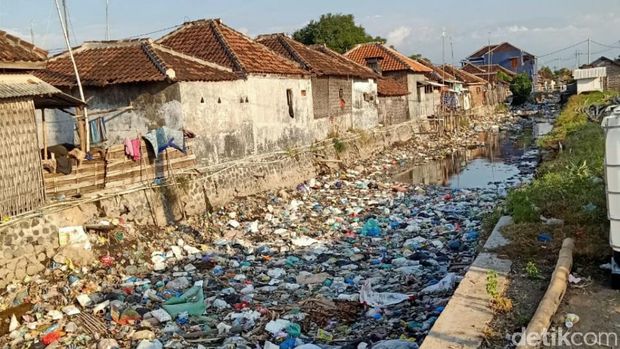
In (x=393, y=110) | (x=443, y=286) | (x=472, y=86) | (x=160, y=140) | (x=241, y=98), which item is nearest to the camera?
(x=443, y=286)

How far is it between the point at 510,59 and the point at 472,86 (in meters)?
22.9

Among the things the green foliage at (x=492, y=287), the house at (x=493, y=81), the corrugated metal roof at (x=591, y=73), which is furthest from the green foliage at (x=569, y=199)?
the house at (x=493, y=81)

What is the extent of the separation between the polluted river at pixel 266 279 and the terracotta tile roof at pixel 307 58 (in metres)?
7.20

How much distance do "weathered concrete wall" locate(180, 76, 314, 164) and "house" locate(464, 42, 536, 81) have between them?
51.5 meters

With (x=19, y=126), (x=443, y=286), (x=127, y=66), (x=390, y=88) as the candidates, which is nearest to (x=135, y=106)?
(x=127, y=66)

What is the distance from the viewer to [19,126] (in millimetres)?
8672

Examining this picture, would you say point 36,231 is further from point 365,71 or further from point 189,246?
point 365,71

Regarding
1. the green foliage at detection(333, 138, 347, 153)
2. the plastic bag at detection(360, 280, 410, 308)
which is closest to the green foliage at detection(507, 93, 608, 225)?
the plastic bag at detection(360, 280, 410, 308)

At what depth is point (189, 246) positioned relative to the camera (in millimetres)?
10117

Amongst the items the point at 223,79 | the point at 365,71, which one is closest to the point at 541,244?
the point at 223,79

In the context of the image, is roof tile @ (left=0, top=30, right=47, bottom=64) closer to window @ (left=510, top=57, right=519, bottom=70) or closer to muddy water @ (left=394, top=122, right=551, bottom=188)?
muddy water @ (left=394, top=122, right=551, bottom=188)

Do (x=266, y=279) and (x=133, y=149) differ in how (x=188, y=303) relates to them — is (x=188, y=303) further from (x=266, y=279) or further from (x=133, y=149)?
(x=133, y=149)

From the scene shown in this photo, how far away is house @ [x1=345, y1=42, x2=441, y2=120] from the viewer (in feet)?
99.3

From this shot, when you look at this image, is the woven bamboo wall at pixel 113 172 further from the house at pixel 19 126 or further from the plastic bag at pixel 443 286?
the plastic bag at pixel 443 286
